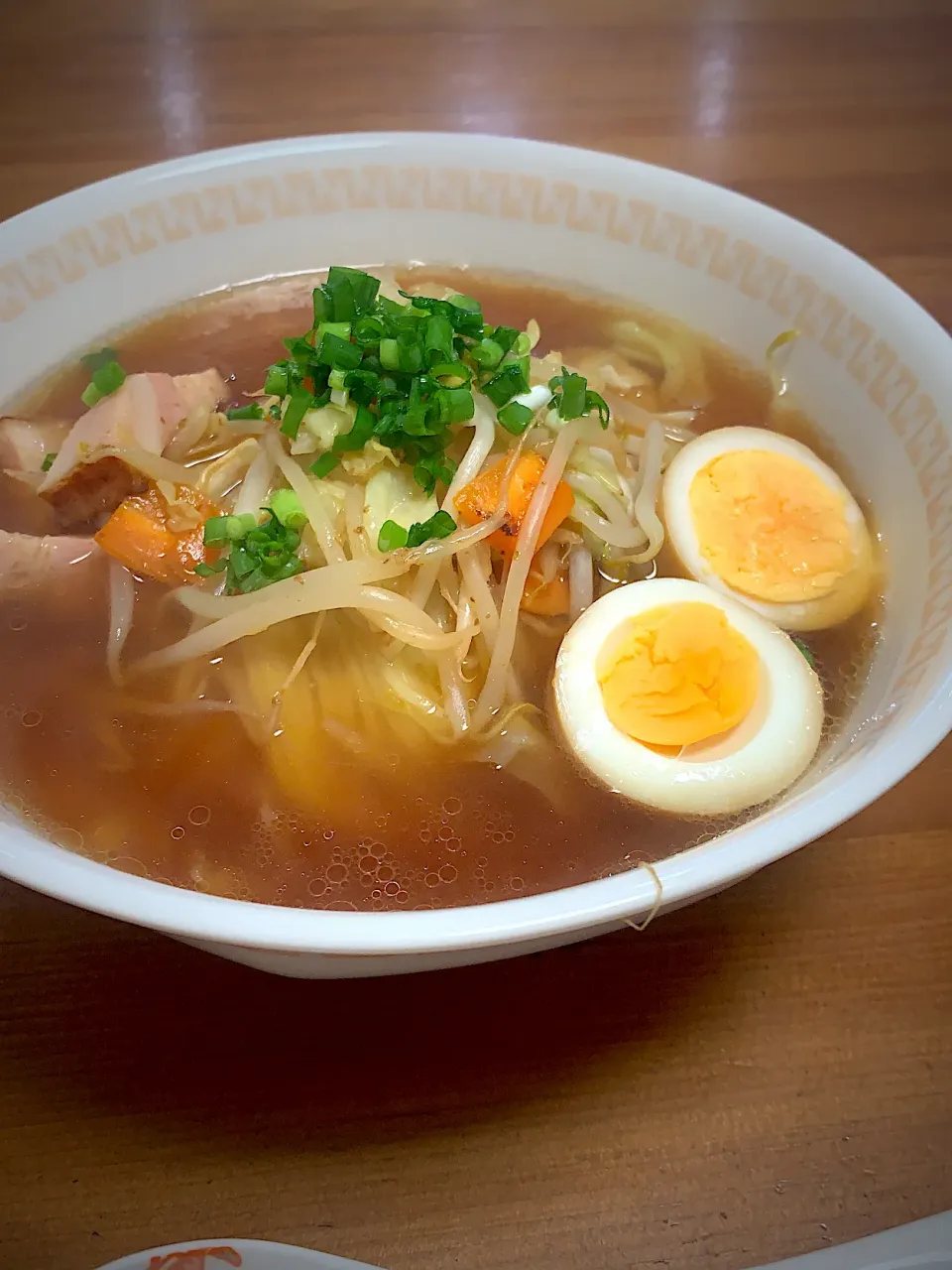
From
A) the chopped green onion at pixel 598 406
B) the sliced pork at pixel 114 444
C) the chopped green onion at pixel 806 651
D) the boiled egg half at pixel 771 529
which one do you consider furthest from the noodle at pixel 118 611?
the chopped green onion at pixel 806 651

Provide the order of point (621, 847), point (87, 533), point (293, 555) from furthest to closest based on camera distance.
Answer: point (87, 533)
point (293, 555)
point (621, 847)

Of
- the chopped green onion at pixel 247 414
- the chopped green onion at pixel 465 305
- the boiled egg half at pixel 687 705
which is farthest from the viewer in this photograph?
the chopped green onion at pixel 247 414

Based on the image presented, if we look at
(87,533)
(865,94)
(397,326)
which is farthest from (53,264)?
(865,94)

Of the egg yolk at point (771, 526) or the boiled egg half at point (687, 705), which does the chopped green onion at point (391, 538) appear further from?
the egg yolk at point (771, 526)

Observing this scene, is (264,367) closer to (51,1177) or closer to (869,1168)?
(51,1177)

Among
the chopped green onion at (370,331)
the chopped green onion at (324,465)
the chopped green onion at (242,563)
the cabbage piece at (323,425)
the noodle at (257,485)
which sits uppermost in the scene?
the chopped green onion at (370,331)
